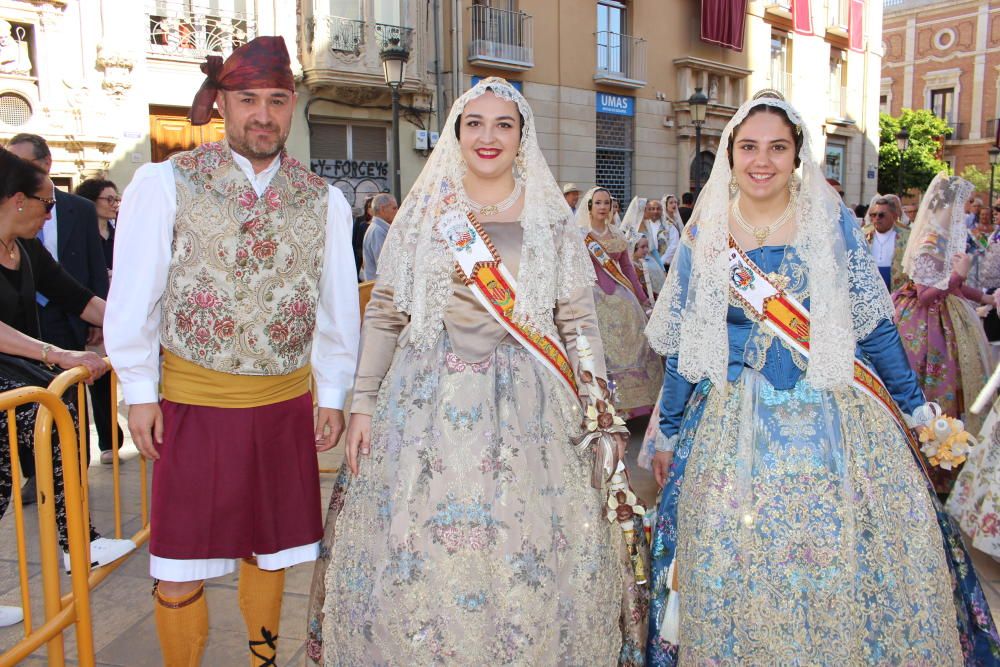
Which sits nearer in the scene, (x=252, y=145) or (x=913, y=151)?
(x=252, y=145)

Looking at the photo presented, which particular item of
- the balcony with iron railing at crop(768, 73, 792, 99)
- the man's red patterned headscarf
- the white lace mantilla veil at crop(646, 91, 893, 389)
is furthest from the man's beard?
the balcony with iron railing at crop(768, 73, 792, 99)

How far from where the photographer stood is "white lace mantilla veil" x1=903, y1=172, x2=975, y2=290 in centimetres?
461

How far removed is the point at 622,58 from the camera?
18562 mm

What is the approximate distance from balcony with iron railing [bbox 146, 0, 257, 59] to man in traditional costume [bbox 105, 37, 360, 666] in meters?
11.5

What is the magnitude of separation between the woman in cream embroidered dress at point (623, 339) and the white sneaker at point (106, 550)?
10.5ft

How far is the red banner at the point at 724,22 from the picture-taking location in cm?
1972

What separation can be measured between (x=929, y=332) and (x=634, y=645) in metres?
3.57

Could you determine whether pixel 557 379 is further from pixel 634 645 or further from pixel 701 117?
pixel 701 117

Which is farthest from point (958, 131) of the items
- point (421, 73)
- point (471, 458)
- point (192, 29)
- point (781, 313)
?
point (471, 458)

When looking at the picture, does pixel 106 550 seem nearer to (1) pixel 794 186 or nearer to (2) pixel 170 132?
(1) pixel 794 186

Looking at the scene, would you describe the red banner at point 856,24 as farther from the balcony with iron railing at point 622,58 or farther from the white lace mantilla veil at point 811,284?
the white lace mantilla veil at point 811,284

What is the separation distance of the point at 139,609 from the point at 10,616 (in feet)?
1.44

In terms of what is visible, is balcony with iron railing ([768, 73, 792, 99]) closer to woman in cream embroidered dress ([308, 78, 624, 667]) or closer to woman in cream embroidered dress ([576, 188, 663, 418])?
woman in cream embroidered dress ([576, 188, 663, 418])

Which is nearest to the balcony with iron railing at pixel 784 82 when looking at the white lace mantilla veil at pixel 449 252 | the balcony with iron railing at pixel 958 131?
the balcony with iron railing at pixel 958 131
